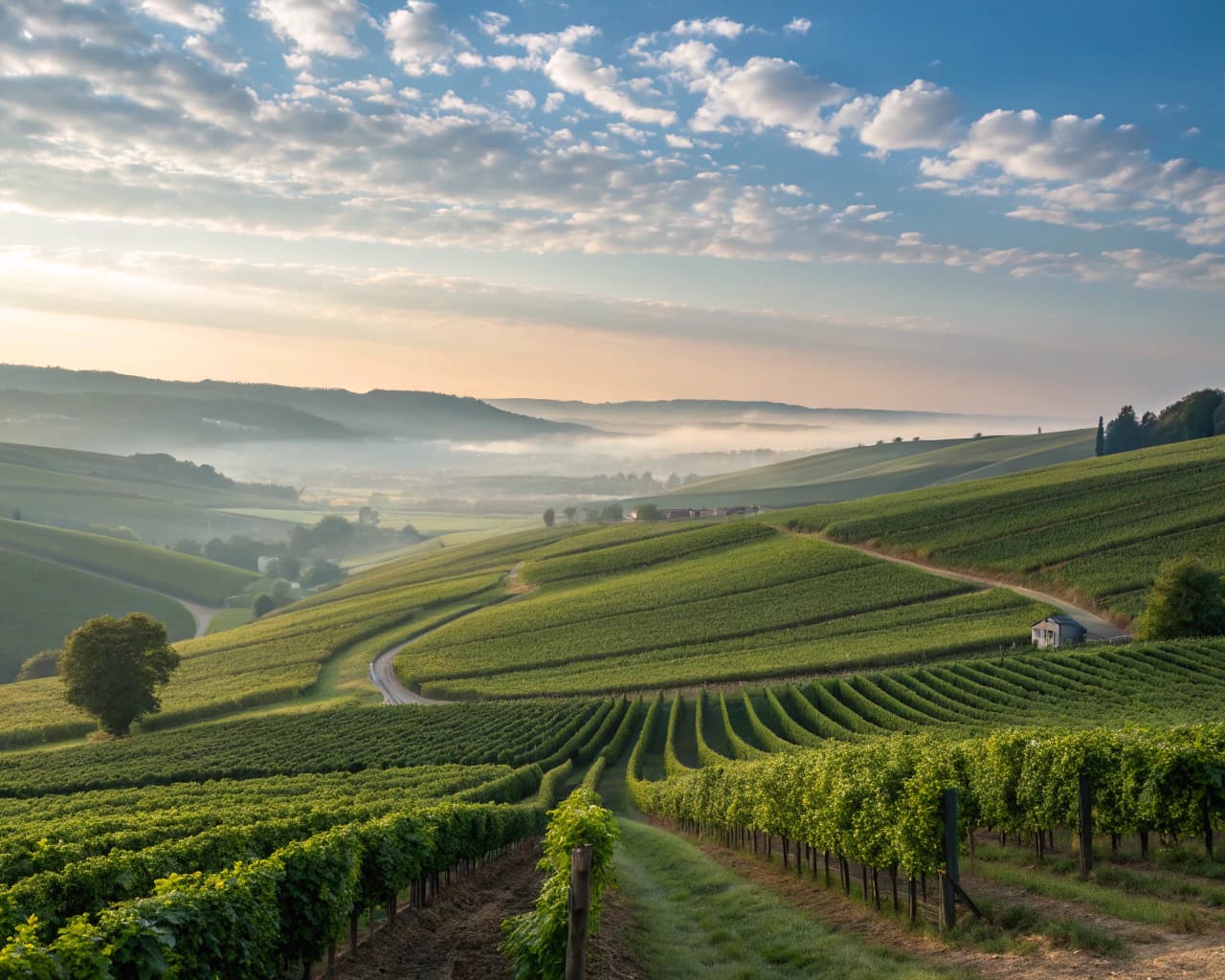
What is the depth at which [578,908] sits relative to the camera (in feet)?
39.8

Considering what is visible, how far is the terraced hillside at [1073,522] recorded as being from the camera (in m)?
96.4

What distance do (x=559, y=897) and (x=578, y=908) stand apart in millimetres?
2525

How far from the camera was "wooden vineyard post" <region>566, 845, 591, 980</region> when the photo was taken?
1202 cm

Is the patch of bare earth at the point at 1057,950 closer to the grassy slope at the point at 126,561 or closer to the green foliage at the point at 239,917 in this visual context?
the green foliage at the point at 239,917

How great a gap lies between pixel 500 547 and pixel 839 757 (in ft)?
518

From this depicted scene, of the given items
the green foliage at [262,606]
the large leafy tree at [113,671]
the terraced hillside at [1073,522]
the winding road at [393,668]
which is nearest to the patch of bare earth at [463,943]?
the winding road at [393,668]

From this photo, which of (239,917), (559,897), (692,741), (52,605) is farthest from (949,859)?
(52,605)

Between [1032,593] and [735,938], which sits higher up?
[735,938]

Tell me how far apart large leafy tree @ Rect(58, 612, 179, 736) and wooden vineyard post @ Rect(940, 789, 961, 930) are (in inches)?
3187

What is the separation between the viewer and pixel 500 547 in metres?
181

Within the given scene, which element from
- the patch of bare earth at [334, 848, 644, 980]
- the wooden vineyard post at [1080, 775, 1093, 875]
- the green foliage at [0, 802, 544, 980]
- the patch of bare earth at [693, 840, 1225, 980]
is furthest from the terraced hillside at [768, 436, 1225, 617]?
the green foliage at [0, 802, 544, 980]

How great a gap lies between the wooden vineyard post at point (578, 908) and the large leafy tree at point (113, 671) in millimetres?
80784

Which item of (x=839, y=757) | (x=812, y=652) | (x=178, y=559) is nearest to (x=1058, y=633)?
(x=812, y=652)

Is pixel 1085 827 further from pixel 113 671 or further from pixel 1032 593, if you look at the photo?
pixel 1032 593
